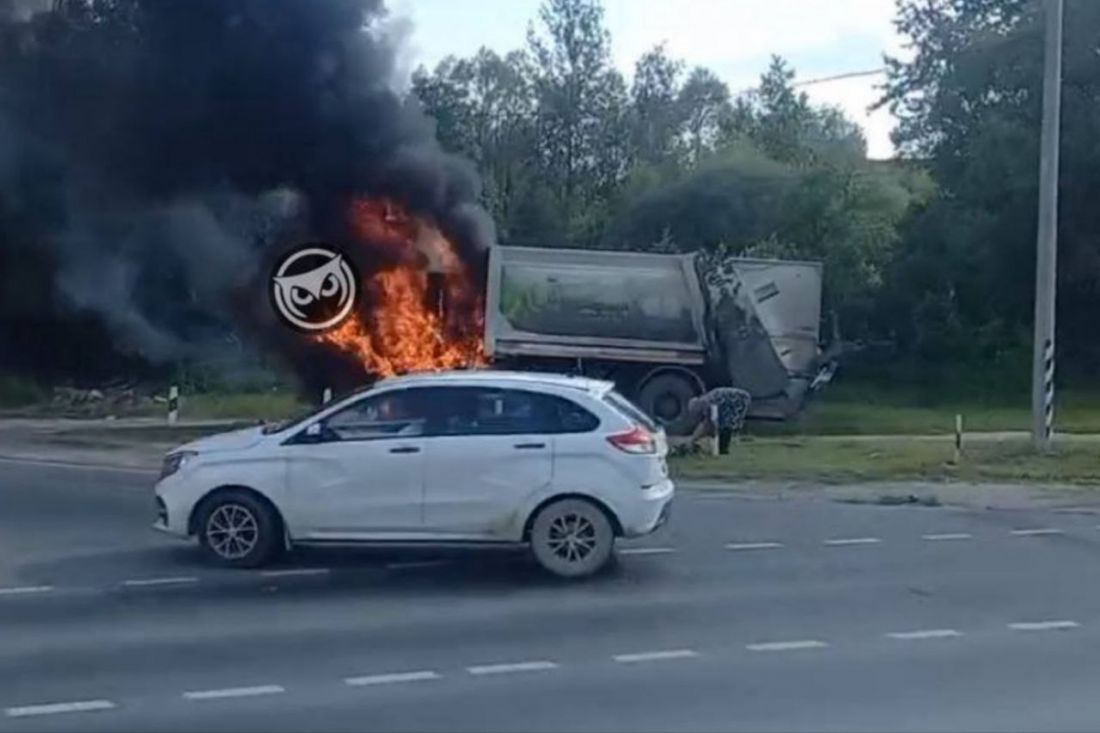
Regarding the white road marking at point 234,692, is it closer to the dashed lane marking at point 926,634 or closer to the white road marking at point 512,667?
the white road marking at point 512,667

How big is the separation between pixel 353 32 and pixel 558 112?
82.2 ft

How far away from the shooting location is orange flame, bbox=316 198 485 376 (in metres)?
29.1

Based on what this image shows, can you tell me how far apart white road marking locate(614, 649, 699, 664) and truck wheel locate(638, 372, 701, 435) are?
17.6m

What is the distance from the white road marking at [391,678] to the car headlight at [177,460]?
15.0 feet

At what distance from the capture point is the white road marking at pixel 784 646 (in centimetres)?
1061

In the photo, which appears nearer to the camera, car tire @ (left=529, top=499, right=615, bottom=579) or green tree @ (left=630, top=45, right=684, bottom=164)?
car tire @ (left=529, top=499, right=615, bottom=579)

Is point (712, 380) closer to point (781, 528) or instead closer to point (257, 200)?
point (257, 200)

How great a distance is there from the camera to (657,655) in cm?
1038

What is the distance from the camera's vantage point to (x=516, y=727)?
27.8 feet

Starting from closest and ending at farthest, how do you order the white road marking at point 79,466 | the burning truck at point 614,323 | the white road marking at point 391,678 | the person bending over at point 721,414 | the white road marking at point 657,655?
the white road marking at point 391,678
the white road marking at point 657,655
the white road marking at point 79,466
the person bending over at point 721,414
the burning truck at point 614,323

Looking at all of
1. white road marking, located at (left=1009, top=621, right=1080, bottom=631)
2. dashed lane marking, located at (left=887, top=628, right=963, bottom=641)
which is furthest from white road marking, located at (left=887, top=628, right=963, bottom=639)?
white road marking, located at (left=1009, top=621, right=1080, bottom=631)

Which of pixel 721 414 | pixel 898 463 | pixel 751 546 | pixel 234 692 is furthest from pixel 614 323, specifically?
pixel 234 692

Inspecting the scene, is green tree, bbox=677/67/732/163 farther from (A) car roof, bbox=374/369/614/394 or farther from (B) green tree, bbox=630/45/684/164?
(A) car roof, bbox=374/369/614/394

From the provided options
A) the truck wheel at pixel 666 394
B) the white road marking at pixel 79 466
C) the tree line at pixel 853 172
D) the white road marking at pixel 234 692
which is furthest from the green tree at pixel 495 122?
the white road marking at pixel 234 692
